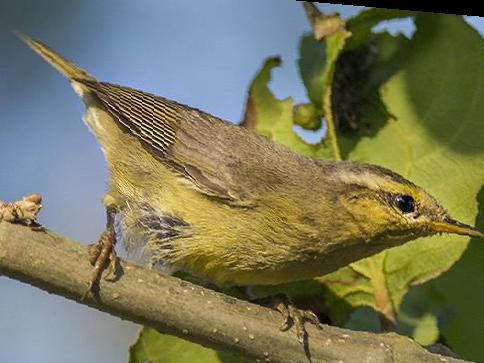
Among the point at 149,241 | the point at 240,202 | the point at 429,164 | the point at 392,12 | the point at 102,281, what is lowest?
the point at 102,281

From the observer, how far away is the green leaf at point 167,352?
12.4ft

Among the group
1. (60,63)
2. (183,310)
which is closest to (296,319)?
(183,310)

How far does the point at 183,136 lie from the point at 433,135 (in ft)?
4.75

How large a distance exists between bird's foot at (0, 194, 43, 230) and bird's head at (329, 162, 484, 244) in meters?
1.77

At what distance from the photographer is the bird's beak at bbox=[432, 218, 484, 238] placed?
3.80 meters

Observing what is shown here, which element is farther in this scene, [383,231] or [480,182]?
[383,231]

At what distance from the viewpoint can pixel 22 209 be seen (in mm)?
3002

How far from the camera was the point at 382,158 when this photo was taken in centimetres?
427

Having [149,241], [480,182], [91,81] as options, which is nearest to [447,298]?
[480,182]

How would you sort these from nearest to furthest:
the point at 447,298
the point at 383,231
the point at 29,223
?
the point at 29,223 < the point at 447,298 < the point at 383,231

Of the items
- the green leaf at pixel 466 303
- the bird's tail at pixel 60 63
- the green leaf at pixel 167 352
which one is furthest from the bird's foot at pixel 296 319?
the bird's tail at pixel 60 63

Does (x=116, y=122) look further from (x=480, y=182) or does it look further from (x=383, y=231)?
(x=480, y=182)

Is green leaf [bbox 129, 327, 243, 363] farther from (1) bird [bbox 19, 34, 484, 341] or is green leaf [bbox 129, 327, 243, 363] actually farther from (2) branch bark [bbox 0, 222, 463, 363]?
(2) branch bark [bbox 0, 222, 463, 363]

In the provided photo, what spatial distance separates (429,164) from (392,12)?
2.27 ft
